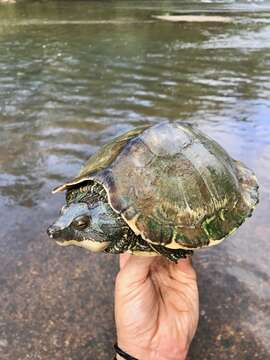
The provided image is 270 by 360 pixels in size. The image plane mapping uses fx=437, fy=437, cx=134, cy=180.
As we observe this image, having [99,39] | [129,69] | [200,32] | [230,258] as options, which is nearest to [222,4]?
[200,32]

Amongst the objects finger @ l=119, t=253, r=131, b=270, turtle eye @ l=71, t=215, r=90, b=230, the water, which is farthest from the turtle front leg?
the water

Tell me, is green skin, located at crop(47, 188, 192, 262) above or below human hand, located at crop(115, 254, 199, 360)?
above

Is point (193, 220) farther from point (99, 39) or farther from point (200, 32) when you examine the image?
point (200, 32)

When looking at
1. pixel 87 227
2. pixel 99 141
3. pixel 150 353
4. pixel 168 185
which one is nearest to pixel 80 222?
pixel 87 227

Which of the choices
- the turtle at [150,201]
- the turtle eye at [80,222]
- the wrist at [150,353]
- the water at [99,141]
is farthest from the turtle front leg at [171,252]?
the water at [99,141]

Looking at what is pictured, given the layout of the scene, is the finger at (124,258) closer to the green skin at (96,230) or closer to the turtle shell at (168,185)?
the green skin at (96,230)

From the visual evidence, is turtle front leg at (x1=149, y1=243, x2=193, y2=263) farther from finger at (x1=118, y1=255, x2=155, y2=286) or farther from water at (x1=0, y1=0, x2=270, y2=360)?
water at (x1=0, y1=0, x2=270, y2=360)
